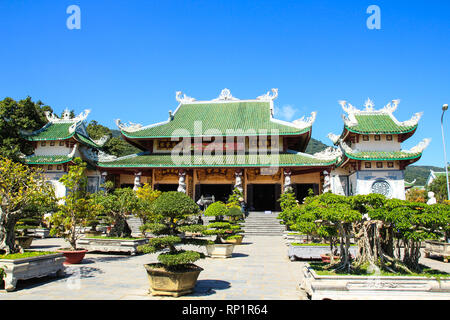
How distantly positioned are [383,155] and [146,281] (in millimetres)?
20126

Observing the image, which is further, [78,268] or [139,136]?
[139,136]

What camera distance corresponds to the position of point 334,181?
26047mm

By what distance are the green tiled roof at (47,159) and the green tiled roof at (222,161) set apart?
258 centimetres

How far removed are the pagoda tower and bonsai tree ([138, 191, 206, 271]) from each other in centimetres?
1798

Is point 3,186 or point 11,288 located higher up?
point 3,186

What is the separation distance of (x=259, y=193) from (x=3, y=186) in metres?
23.8

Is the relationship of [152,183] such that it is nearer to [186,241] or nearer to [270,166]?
[270,166]

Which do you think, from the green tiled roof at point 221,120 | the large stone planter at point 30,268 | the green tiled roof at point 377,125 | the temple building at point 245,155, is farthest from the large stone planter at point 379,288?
the green tiled roof at point 221,120

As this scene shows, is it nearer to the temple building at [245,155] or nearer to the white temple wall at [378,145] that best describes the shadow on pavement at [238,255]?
the temple building at [245,155]

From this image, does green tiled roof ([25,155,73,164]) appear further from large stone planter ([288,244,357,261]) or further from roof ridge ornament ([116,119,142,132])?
large stone planter ([288,244,357,261])

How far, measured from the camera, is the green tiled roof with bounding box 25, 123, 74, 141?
26.1m

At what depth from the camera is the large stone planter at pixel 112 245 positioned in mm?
13312

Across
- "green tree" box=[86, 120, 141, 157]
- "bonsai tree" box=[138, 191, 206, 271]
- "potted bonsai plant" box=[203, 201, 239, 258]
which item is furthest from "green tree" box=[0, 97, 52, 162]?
"bonsai tree" box=[138, 191, 206, 271]

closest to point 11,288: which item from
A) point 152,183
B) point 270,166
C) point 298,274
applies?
point 298,274
